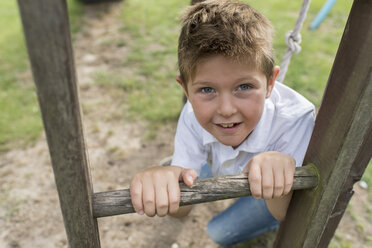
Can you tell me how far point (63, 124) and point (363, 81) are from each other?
2.39 ft

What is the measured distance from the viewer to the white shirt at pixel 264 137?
4.55 ft

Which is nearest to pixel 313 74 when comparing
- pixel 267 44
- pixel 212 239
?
pixel 212 239

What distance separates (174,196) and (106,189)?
4.95 feet

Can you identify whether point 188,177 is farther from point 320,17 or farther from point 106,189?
point 320,17

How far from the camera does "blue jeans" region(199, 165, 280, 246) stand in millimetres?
1940

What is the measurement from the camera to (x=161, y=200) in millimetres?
997

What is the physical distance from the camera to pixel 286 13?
4730mm

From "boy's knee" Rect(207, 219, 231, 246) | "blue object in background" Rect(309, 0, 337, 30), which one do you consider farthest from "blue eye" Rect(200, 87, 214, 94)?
"blue object in background" Rect(309, 0, 337, 30)

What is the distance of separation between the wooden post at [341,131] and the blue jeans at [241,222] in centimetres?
67

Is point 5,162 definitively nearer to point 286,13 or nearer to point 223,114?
point 223,114

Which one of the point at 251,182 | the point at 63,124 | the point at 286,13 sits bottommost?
the point at 286,13

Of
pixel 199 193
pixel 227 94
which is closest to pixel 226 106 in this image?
pixel 227 94

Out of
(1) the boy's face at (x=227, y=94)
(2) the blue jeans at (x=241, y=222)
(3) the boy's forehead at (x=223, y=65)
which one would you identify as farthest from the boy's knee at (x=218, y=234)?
(3) the boy's forehead at (x=223, y=65)

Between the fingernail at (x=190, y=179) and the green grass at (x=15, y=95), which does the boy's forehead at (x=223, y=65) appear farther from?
the green grass at (x=15, y=95)
